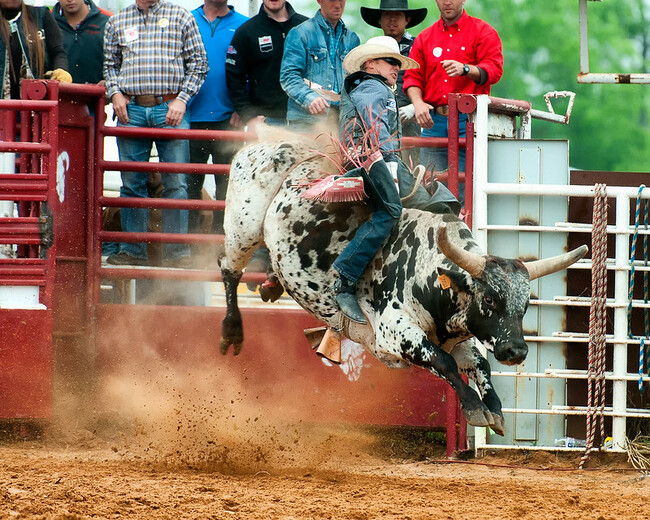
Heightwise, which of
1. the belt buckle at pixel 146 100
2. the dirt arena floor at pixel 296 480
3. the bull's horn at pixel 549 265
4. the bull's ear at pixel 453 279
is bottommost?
the dirt arena floor at pixel 296 480

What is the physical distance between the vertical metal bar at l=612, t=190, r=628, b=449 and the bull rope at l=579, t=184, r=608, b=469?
0.37 feet

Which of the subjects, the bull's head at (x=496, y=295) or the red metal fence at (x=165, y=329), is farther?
the red metal fence at (x=165, y=329)

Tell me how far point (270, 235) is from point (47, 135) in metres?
2.00

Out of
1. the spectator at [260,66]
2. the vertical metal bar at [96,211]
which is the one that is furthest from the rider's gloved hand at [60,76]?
the spectator at [260,66]

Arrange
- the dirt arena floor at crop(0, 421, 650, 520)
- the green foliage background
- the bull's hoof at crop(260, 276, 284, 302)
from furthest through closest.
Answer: the green foliage background → the bull's hoof at crop(260, 276, 284, 302) → the dirt arena floor at crop(0, 421, 650, 520)

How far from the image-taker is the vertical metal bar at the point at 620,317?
7035 millimetres

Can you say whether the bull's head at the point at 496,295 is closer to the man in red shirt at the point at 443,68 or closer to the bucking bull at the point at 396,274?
the bucking bull at the point at 396,274

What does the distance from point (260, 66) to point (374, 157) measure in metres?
2.48

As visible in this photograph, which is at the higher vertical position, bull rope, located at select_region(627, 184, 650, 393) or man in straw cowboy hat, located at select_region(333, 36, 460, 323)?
man in straw cowboy hat, located at select_region(333, 36, 460, 323)

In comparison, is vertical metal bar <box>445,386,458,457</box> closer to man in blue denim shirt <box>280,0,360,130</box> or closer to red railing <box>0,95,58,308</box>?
man in blue denim shirt <box>280,0,360,130</box>

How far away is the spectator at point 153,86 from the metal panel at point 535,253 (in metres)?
2.43

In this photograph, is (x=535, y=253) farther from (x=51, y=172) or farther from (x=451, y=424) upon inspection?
(x=51, y=172)

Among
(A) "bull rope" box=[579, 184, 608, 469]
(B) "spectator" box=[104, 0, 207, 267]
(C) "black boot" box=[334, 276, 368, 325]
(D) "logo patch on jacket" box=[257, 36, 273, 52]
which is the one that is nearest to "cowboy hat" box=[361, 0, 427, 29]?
(D) "logo patch on jacket" box=[257, 36, 273, 52]

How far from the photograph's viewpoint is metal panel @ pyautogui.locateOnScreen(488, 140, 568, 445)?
7.17 m
